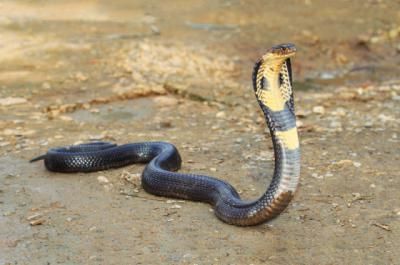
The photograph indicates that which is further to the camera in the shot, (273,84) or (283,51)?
(273,84)

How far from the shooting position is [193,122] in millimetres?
7062

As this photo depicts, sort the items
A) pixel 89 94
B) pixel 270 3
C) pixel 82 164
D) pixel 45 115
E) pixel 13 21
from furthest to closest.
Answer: pixel 270 3
pixel 13 21
pixel 89 94
pixel 45 115
pixel 82 164

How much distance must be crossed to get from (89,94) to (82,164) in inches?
97.9

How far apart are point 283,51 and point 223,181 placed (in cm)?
147

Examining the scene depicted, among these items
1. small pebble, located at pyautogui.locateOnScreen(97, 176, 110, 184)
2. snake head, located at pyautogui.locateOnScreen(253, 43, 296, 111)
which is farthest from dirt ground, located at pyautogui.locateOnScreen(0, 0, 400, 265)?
snake head, located at pyautogui.locateOnScreen(253, 43, 296, 111)

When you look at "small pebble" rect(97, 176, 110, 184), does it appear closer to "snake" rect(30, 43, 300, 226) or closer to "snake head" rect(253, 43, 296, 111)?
"snake" rect(30, 43, 300, 226)

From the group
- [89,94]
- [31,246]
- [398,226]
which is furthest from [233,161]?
[89,94]

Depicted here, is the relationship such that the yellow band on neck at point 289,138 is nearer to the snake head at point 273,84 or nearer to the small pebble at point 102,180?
the snake head at point 273,84

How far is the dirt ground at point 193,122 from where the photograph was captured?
416 centimetres

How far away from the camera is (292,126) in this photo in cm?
390

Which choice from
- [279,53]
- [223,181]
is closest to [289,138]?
[279,53]

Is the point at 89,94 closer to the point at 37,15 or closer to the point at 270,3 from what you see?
the point at 37,15

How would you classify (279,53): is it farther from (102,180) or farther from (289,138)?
(102,180)

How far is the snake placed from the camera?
3.87 m
